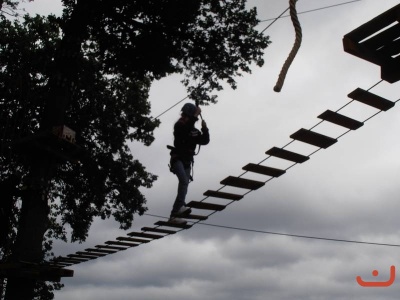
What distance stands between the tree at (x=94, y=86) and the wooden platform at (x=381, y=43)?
6.86 m

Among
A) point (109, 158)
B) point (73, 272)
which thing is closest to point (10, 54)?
point (109, 158)

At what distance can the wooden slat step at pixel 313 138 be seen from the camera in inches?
242

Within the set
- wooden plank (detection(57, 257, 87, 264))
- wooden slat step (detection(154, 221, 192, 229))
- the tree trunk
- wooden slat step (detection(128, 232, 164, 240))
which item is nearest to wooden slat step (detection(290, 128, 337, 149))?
wooden slat step (detection(154, 221, 192, 229))

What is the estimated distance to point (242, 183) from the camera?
7188mm

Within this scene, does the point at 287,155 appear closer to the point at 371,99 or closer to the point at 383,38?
the point at 371,99

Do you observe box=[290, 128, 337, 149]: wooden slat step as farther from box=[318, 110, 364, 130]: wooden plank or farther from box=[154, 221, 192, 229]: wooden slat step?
box=[154, 221, 192, 229]: wooden slat step

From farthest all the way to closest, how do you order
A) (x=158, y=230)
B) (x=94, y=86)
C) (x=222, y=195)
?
(x=94, y=86) → (x=158, y=230) → (x=222, y=195)

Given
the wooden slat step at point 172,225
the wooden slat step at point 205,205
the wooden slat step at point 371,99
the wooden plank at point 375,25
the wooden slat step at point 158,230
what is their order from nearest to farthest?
the wooden plank at point 375,25 → the wooden slat step at point 371,99 → the wooden slat step at point 205,205 → the wooden slat step at point 172,225 → the wooden slat step at point 158,230

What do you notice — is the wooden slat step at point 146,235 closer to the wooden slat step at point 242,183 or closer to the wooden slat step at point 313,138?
the wooden slat step at point 242,183

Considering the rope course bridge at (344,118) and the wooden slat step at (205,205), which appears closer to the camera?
the rope course bridge at (344,118)

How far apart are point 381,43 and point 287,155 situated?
7.24 ft

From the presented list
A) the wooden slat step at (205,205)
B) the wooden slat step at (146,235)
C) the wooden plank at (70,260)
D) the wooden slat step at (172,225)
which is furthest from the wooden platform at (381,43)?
the wooden plank at (70,260)

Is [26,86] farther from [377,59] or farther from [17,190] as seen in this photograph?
[377,59]

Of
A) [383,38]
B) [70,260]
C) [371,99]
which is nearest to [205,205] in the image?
[371,99]
